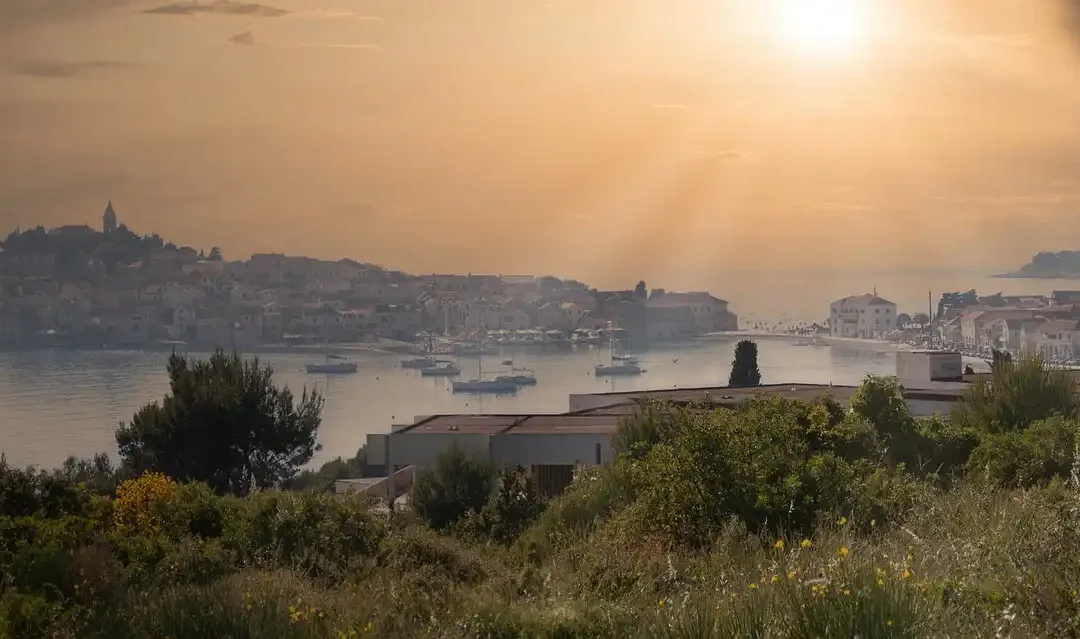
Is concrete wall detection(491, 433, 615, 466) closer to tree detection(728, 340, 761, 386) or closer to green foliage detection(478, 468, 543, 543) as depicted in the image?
green foliage detection(478, 468, 543, 543)

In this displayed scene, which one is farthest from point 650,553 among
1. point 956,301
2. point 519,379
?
point 956,301

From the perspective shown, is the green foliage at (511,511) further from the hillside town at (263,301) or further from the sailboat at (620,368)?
the hillside town at (263,301)

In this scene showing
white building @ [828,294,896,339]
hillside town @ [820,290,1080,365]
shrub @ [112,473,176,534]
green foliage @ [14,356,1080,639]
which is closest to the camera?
green foliage @ [14,356,1080,639]

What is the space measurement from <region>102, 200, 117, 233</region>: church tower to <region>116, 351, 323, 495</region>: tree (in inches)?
1628

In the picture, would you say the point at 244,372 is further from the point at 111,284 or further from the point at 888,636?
the point at 111,284

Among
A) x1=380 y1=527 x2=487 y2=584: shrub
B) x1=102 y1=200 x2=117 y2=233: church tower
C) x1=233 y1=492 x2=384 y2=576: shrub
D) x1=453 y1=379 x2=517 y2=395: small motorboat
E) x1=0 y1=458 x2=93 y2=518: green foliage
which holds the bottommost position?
x1=453 y1=379 x2=517 y2=395: small motorboat

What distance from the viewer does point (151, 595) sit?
336 centimetres

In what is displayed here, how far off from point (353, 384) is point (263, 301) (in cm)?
1200

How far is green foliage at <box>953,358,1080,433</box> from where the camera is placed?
8.55 m

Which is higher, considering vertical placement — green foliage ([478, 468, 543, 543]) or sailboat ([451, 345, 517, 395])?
green foliage ([478, 468, 543, 543])

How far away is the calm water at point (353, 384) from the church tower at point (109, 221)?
913 centimetres

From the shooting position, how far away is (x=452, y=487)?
1212 cm

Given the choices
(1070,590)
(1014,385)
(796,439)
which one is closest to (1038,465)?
(796,439)

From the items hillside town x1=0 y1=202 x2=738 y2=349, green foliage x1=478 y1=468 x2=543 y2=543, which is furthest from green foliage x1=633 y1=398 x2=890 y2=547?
hillside town x1=0 y1=202 x2=738 y2=349
